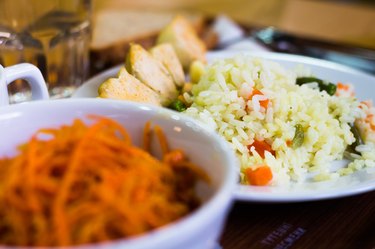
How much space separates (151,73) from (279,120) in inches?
16.6

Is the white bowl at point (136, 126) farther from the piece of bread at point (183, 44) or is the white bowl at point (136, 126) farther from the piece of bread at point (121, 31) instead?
the piece of bread at point (121, 31)

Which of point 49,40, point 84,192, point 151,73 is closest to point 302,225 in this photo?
point 84,192

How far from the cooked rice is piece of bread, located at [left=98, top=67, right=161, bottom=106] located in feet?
0.37

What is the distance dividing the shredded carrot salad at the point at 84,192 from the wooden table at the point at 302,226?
23cm

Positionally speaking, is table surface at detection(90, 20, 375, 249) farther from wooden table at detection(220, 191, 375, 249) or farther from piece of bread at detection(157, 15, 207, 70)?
piece of bread at detection(157, 15, 207, 70)

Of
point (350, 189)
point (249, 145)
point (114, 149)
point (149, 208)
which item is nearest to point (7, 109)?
point (114, 149)

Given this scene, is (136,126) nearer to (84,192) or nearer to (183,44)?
(84,192)

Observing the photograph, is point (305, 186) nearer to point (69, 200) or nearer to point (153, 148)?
point (153, 148)

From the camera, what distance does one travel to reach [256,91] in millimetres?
1191

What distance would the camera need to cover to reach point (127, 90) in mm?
1242

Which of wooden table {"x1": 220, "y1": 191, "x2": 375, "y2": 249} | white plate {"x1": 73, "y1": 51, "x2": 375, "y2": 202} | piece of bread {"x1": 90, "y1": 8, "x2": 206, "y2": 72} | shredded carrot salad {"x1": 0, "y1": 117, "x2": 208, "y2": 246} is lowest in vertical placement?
Result: wooden table {"x1": 220, "y1": 191, "x2": 375, "y2": 249}

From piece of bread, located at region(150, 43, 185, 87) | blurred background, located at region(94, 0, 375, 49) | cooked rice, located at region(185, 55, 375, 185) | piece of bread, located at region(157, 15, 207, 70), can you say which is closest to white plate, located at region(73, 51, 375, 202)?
cooked rice, located at region(185, 55, 375, 185)

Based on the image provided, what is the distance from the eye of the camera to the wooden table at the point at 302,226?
95 cm

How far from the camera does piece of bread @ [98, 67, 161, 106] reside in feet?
3.94
